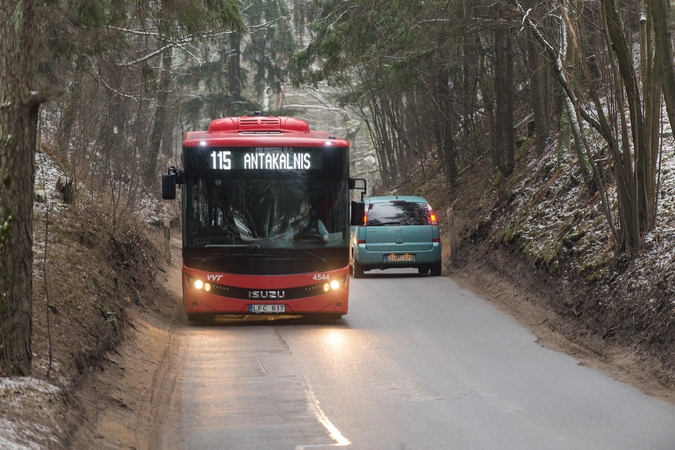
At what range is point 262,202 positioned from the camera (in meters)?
14.8

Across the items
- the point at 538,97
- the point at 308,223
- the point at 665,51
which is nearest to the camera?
the point at 665,51

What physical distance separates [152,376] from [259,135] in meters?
5.48

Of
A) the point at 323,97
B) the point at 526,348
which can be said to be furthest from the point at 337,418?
the point at 323,97

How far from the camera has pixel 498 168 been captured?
91.0 ft

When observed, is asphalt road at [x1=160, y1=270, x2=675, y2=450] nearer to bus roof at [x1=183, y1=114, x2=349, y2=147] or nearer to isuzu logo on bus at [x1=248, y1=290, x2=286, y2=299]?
isuzu logo on bus at [x1=248, y1=290, x2=286, y2=299]

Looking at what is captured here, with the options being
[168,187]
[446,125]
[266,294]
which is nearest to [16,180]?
[168,187]

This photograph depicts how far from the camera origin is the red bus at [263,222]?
1473 centimetres

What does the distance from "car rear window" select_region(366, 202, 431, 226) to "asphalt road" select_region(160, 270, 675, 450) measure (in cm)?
768

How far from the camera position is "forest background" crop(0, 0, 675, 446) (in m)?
8.37

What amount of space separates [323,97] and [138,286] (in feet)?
251

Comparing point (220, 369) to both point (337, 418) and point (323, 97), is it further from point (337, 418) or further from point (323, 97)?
point (323, 97)

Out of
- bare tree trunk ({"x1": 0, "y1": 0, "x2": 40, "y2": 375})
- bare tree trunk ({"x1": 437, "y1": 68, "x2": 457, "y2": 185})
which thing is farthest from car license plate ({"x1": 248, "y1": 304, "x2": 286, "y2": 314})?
bare tree trunk ({"x1": 437, "y1": 68, "x2": 457, "y2": 185})

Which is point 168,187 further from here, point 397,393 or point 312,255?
point 397,393

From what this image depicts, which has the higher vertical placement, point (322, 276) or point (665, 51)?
point (665, 51)
